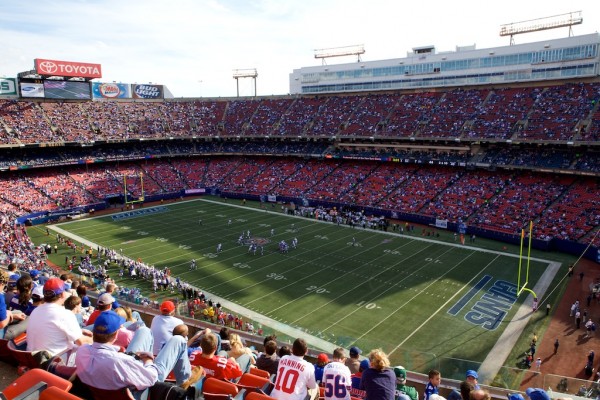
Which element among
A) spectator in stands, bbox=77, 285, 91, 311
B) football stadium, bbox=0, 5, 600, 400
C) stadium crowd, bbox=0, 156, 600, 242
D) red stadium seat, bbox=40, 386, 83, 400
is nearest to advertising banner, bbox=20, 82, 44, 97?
football stadium, bbox=0, 5, 600, 400

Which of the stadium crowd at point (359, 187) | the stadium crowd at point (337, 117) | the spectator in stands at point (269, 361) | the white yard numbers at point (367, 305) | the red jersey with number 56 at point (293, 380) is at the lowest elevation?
the white yard numbers at point (367, 305)

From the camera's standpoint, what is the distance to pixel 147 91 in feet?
217

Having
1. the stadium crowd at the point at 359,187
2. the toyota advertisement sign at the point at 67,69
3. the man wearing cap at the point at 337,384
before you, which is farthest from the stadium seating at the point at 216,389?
the toyota advertisement sign at the point at 67,69

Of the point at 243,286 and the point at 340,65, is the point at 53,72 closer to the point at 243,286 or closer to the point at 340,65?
the point at 340,65

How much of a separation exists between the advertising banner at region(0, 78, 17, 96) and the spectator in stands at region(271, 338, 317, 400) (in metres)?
61.0

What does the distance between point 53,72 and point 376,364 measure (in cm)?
6095

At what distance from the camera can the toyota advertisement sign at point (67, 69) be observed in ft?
172

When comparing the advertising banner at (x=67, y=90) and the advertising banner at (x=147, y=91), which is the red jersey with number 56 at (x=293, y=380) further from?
the advertising banner at (x=147, y=91)

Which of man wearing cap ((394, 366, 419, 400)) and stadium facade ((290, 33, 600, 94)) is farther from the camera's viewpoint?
stadium facade ((290, 33, 600, 94))

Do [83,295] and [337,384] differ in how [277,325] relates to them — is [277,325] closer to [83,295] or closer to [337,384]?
[83,295]

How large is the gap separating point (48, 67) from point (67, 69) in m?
2.32

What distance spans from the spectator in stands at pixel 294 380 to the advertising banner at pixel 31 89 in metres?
60.8

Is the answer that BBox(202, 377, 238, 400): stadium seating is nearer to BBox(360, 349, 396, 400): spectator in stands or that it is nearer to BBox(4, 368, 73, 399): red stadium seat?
BBox(4, 368, 73, 399): red stadium seat

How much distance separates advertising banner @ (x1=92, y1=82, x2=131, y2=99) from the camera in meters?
60.7
